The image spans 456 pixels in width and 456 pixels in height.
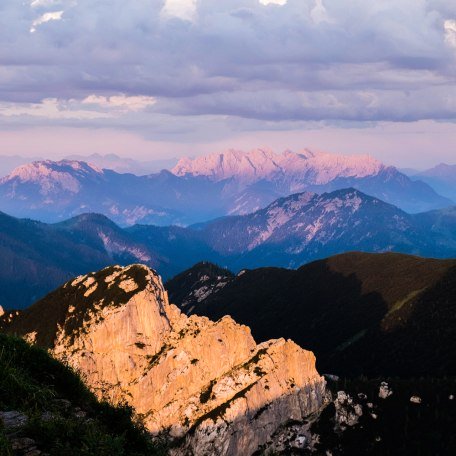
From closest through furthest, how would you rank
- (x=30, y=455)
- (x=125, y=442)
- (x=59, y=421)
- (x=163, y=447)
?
1. (x=30, y=455)
2. (x=59, y=421)
3. (x=125, y=442)
4. (x=163, y=447)

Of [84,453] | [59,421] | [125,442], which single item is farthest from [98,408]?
[84,453]

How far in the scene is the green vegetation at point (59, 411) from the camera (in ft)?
62.1

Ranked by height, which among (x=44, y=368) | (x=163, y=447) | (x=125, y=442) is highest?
(x=44, y=368)

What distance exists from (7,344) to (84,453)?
29.7ft

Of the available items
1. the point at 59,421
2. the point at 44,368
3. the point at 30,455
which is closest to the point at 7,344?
the point at 44,368

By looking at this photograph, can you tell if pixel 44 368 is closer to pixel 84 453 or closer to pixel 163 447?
pixel 163 447

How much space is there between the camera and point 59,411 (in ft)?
72.2

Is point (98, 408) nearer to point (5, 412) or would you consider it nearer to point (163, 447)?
point (163, 447)

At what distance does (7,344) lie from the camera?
84.3 feet

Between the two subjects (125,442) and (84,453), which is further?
(125,442)

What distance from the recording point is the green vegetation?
746 inches

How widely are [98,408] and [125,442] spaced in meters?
2.63

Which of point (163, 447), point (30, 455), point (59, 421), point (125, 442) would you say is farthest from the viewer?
point (163, 447)

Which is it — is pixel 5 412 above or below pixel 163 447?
above
